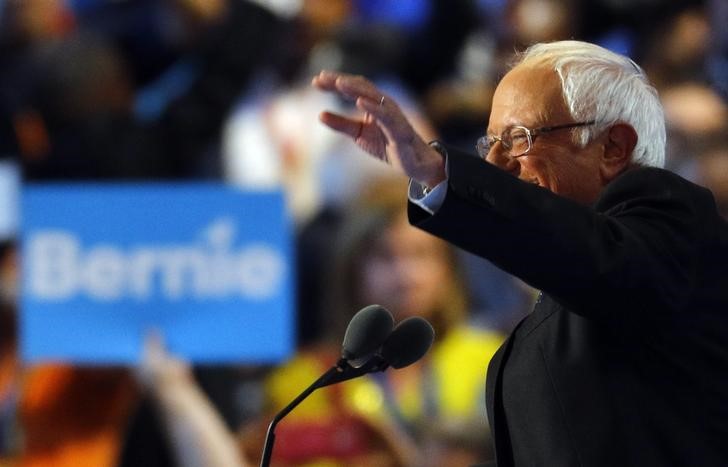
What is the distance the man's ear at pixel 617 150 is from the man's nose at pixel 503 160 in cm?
14

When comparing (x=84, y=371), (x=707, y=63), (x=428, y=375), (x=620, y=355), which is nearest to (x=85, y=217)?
(x=84, y=371)

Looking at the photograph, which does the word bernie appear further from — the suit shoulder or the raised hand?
the raised hand

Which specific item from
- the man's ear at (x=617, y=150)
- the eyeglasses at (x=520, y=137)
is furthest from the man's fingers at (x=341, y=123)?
the man's ear at (x=617, y=150)

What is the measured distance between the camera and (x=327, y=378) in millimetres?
2162

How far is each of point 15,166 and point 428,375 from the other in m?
1.80

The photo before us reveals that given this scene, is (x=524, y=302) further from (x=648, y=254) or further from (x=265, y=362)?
(x=648, y=254)

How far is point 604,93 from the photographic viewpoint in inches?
83.9

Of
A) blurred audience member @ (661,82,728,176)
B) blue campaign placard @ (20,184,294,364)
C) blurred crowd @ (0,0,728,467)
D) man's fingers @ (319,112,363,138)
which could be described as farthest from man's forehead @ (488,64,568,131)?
blurred audience member @ (661,82,728,176)

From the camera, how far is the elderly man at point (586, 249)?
1736mm

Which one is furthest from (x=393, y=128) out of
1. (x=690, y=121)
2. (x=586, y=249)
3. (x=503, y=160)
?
(x=690, y=121)

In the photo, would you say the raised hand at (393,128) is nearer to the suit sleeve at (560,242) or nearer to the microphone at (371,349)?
the suit sleeve at (560,242)

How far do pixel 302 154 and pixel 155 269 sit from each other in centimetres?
76

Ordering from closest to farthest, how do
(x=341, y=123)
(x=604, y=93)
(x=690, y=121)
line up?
(x=341, y=123) → (x=604, y=93) → (x=690, y=121)

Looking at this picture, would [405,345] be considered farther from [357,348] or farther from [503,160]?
[503,160]
